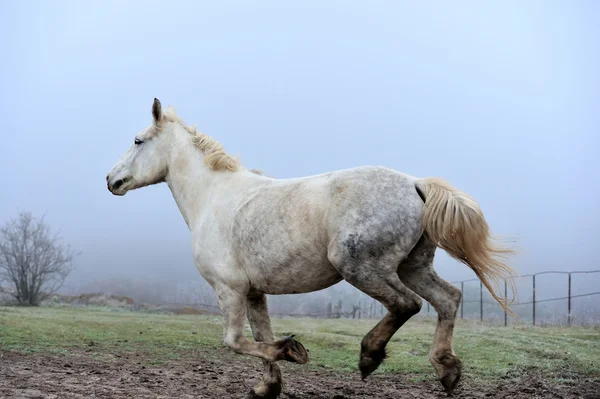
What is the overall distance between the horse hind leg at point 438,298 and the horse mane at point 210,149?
7.19ft

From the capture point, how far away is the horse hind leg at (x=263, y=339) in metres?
5.56

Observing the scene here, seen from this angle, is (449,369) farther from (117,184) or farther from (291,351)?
(117,184)

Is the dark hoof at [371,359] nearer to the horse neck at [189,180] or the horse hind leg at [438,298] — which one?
the horse hind leg at [438,298]

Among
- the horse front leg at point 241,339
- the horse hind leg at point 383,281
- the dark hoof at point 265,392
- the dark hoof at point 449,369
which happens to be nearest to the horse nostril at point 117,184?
the horse front leg at point 241,339

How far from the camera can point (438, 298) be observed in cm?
503

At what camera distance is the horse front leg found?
16.4ft

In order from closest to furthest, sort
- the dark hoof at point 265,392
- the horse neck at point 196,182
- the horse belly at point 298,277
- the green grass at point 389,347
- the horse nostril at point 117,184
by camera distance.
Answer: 1. the horse belly at point 298,277
2. the dark hoof at point 265,392
3. the horse neck at point 196,182
4. the horse nostril at point 117,184
5. the green grass at point 389,347

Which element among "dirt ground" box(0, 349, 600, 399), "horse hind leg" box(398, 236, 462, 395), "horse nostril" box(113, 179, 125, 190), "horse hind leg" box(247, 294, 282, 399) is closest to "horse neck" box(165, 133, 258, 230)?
"horse nostril" box(113, 179, 125, 190)

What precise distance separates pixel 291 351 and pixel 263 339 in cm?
78

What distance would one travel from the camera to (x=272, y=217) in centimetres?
510

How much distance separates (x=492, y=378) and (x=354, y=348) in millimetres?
3582

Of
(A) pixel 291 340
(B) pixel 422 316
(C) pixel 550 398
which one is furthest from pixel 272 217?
(B) pixel 422 316

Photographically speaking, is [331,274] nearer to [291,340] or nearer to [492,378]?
[291,340]

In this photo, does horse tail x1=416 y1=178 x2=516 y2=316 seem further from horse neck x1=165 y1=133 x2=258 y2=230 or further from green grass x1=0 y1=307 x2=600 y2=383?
green grass x1=0 y1=307 x2=600 y2=383
